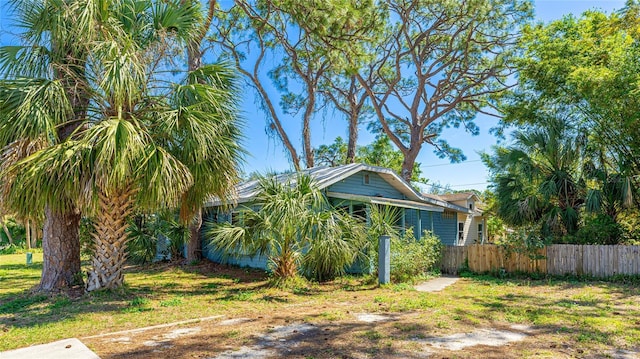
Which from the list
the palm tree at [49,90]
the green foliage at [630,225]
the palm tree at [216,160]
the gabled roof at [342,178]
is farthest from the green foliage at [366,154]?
the palm tree at [49,90]

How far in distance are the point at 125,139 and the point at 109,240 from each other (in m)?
2.58

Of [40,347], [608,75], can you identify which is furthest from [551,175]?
[40,347]

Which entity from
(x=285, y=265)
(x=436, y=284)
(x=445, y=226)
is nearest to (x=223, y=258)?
(x=285, y=265)

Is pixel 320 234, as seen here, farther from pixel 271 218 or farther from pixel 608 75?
pixel 608 75

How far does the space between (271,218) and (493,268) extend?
7289 mm

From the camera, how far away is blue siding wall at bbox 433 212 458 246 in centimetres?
1848

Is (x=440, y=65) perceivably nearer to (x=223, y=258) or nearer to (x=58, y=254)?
(x=223, y=258)

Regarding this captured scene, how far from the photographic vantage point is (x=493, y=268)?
12531mm

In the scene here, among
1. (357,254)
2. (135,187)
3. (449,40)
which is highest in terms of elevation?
(449,40)

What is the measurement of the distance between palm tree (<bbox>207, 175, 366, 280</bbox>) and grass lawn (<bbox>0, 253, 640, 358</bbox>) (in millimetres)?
792

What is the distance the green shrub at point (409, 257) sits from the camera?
11016 millimetres

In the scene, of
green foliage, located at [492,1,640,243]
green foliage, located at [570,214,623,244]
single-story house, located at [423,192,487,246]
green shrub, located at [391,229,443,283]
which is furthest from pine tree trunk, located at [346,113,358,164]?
green foliage, located at [570,214,623,244]

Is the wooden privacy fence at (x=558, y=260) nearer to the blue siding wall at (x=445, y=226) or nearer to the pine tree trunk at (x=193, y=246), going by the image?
the blue siding wall at (x=445, y=226)

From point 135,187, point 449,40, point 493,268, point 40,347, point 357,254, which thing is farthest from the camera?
point 449,40
